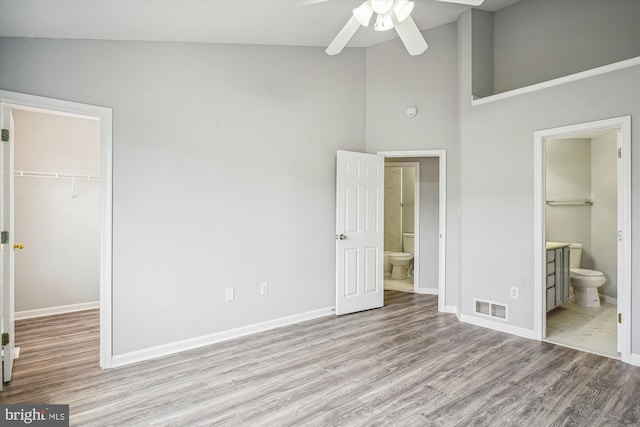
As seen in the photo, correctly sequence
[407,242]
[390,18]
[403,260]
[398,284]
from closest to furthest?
[390,18], [398,284], [403,260], [407,242]

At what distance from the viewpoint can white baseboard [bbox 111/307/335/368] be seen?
2990mm

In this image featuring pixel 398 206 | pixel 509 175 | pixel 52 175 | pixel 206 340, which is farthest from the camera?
pixel 398 206

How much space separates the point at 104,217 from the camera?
9.46ft

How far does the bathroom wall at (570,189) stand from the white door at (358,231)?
271 cm

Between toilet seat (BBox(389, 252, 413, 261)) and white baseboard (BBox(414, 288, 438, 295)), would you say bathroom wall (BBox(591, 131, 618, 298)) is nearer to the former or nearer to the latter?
white baseboard (BBox(414, 288, 438, 295))

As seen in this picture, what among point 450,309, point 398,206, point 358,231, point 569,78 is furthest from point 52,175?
point 569,78

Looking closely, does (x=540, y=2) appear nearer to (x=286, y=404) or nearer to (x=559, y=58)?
(x=559, y=58)

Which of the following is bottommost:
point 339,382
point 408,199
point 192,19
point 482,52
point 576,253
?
point 339,382

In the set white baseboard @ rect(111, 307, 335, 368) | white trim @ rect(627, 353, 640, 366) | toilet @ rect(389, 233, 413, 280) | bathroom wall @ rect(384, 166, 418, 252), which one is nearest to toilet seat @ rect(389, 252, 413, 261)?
toilet @ rect(389, 233, 413, 280)

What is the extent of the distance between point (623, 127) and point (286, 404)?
3453 mm

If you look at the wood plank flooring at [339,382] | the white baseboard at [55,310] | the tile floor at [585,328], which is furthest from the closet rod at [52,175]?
the tile floor at [585,328]

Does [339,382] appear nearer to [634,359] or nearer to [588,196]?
[634,359]

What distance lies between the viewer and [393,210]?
7.17m

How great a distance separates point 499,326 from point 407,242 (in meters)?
3.10
